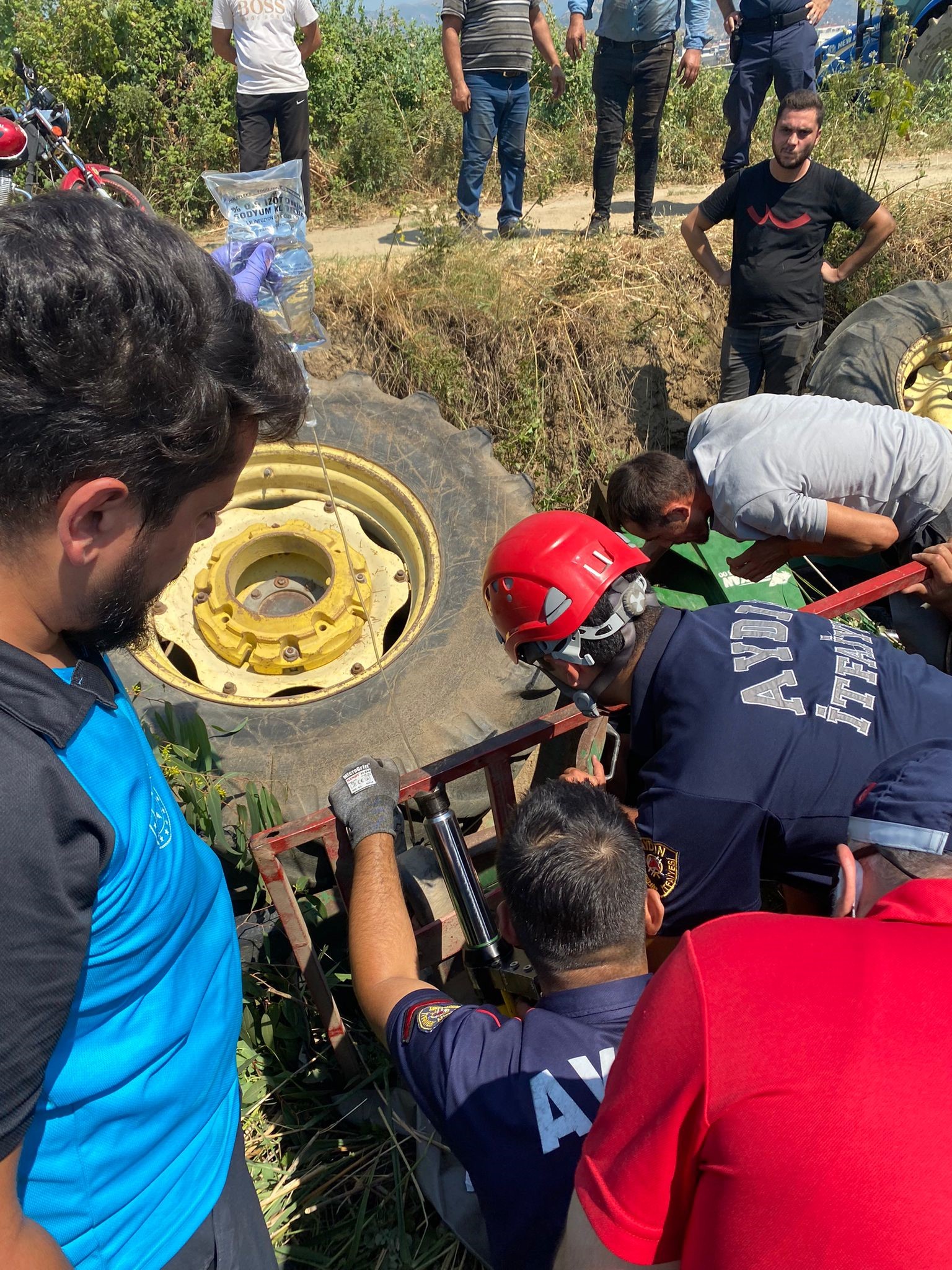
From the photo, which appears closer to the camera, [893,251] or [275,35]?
[275,35]

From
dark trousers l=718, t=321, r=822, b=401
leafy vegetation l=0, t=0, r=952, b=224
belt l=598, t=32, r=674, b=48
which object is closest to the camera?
dark trousers l=718, t=321, r=822, b=401

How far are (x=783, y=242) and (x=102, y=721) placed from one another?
4.86m

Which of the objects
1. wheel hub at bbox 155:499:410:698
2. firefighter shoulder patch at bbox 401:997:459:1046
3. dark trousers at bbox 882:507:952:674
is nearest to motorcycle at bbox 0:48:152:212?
wheel hub at bbox 155:499:410:698

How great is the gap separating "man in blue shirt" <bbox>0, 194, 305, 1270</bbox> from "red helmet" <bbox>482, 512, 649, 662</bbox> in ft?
3.70

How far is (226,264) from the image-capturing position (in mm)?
3771

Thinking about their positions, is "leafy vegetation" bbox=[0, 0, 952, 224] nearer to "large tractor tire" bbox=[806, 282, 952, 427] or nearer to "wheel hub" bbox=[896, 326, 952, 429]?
"large tractor tire" bbox=[806, 282, 952, 427]

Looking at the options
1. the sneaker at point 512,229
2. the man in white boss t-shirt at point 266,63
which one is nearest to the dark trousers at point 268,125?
the man in white boss t-shirt at point 266,63

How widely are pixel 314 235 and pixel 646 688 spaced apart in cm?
624

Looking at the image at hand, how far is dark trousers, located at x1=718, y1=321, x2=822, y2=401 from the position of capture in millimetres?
4965

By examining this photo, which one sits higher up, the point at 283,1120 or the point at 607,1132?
the point at 607,1132

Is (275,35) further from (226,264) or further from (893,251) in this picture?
(893,251)

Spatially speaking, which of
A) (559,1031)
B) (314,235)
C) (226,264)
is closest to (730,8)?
(314,235)

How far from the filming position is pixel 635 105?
6195 millimetres

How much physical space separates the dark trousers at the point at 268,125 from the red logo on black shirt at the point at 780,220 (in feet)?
10.9
